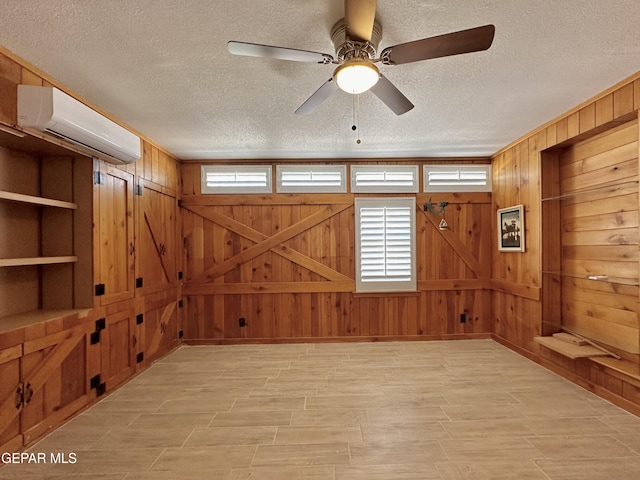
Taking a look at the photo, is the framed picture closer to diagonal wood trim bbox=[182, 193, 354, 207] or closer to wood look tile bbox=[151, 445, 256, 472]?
diagonal wood trim bbox=[182, 193, 354, 207]

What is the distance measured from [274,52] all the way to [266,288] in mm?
3412

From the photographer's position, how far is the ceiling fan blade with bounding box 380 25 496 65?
154 cm

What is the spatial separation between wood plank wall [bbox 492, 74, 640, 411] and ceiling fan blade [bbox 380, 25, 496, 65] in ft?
6.09

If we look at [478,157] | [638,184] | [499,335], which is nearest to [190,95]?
[638,184]

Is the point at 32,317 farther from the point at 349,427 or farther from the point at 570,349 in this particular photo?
the point at 570,349

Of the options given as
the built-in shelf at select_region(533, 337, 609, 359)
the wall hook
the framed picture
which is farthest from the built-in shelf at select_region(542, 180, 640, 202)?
the built-in shelf at select_region(533, 337, 609, 359)

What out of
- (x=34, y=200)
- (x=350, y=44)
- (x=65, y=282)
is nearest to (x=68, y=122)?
(x=34, y=200)

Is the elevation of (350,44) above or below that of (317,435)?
above

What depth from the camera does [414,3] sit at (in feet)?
5.62

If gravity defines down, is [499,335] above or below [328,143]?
below

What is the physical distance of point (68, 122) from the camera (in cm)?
228

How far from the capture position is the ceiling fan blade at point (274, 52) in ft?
5.54

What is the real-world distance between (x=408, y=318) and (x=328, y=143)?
8.83 ft

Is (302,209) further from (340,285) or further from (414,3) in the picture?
(414,3)
